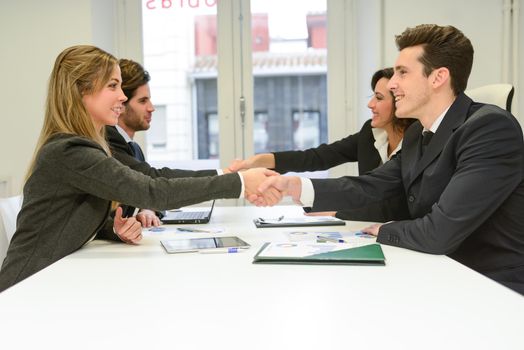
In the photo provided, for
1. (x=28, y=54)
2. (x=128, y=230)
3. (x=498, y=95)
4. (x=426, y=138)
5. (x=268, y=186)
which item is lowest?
(x=128, y=230)

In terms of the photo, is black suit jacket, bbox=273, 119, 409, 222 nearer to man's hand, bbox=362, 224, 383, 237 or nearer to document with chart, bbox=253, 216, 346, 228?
document with chart, bbox=253, 216, 346, 228

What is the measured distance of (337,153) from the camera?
10.2 ft

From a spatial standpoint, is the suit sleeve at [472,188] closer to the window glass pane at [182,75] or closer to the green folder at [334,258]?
the green folder at [334,258]

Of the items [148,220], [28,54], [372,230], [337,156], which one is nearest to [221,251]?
[372,230]

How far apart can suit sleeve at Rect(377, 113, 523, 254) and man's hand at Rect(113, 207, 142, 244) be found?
2.62 feet

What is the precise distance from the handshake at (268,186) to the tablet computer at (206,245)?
17cm

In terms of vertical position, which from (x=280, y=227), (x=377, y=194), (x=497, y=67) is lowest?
(x=280, y=227)

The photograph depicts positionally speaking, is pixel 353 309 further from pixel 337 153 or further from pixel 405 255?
pixel 337 153

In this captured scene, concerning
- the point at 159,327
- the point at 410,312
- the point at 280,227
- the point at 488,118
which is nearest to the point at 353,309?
the point at 410,312

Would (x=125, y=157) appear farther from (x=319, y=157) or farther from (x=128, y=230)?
(x=319, y=157)

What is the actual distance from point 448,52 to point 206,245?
43.3 inches

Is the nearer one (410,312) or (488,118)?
(410,312)

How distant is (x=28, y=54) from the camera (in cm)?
387

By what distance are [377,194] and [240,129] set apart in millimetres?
2299
